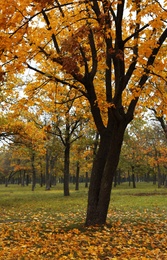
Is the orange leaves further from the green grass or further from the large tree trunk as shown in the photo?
the green grass

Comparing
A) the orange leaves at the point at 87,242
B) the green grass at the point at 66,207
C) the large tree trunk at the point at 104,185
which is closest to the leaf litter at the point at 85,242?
the orange leaves at the point at 87,242

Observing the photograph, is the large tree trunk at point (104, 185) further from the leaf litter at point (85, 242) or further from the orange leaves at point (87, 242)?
the orange leaves at point (87, 242)

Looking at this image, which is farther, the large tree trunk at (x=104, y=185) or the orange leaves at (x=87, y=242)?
the large tree trunk at (x=104, y=185)

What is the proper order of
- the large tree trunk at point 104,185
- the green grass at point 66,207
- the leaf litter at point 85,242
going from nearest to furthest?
the leaf litter at point 85,242
the large tree trunk at point 104,185
the green grass at point 66,207

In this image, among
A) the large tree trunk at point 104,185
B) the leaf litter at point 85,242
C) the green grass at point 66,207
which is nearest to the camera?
the leaf litter at point 85,242

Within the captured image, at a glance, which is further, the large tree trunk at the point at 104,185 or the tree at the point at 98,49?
the large tree trunk at the point at 104,185

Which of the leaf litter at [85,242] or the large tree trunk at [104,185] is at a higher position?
the large tree trunk at [104,185]

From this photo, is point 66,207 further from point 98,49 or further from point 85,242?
point 98,49

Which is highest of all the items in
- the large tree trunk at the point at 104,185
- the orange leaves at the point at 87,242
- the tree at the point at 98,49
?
the tree at the point at 98,49

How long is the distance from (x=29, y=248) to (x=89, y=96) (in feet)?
15.9

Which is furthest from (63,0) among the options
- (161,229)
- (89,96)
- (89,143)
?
(89,143)

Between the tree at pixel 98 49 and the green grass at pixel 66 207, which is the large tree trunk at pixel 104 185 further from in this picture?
the green grass at pixel 66 207

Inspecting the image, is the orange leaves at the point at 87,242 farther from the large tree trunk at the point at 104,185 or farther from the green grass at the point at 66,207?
the green grass at the point at 66,207

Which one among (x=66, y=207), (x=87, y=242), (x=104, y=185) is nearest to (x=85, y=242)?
(x=87, y=242)
